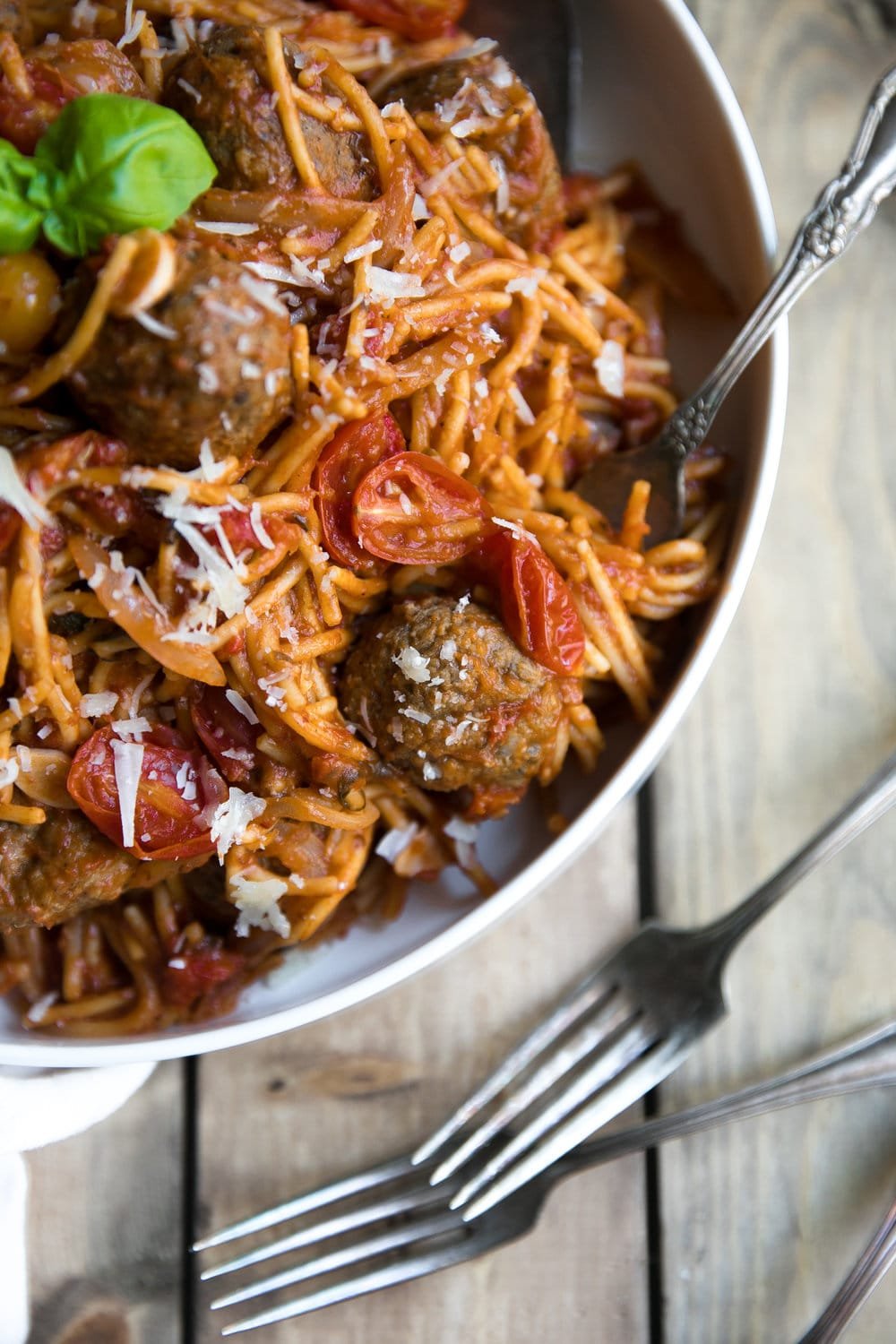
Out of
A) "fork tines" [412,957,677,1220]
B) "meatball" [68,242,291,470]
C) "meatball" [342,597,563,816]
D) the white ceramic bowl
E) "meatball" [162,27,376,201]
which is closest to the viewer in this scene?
"meatball" [68,242,291,470]

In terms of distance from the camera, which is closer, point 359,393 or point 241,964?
point 359,393

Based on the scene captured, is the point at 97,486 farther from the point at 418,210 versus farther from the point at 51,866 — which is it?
the point at 418,210

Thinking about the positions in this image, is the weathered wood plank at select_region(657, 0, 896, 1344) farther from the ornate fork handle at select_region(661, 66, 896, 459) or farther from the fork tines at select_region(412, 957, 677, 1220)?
the ornate fork handle at select_region(661, 66, 896, 459)

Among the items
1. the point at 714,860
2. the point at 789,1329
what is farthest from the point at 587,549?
the point at 789,1329

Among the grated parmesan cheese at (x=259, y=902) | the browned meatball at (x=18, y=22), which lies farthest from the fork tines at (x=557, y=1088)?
the browned meatball at (x=18, y=22)

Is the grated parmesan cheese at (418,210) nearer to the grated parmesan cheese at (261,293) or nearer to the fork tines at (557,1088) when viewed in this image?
the grated parmesan cheese at (261,293)

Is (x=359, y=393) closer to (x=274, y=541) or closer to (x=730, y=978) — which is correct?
(x=274, y=541)

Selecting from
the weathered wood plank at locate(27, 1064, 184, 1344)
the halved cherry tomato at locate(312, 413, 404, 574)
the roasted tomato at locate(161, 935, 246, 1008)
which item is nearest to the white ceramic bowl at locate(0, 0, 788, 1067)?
the roasted tomato at locate(161, 935, 246, 1008)
